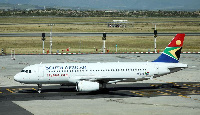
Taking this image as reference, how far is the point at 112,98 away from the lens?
172ft

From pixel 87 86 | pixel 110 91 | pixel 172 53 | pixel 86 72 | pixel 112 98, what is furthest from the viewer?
pixel 172 53

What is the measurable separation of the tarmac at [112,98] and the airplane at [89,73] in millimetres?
1719

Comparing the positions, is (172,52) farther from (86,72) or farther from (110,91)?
(86,72)

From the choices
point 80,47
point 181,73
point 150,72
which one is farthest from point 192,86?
point 80,47

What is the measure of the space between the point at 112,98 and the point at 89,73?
5.46 meters

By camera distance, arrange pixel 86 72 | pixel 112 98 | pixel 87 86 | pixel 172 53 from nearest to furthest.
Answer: pixel 112 98
pixel 87 86
pixel 86 72
pixel 172 53

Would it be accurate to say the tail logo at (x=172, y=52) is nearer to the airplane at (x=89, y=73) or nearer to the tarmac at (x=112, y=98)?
the airplane at (x=89, y=73)

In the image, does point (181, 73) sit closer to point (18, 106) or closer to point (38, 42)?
point (18, 106)

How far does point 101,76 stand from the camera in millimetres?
55781

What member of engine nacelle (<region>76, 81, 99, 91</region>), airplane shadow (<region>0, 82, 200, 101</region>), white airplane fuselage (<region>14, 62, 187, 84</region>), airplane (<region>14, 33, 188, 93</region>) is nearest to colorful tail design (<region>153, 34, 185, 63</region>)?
airplane (<region>14, 33, 188, 93</region>)

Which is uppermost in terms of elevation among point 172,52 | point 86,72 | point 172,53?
point 172,52

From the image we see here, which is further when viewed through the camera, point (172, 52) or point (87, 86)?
point (172, 52)

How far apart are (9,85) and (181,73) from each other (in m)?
31.6

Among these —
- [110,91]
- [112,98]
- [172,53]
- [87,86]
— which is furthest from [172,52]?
[87,86]
